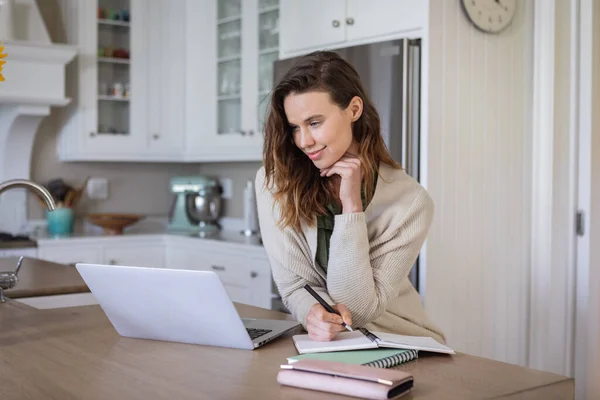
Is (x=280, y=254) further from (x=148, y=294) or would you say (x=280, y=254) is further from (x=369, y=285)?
(x=148, y=294)

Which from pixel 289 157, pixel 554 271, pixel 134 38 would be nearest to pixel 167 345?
pixel 289 157

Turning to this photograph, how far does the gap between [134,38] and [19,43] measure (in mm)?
736

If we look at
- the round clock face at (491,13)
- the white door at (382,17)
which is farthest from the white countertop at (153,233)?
the round clock face at (491,13)

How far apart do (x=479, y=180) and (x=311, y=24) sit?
3.34 feet

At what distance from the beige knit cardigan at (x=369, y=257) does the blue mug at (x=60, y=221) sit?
2.65 m

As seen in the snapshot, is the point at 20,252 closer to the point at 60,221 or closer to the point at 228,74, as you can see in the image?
the point at 60,221

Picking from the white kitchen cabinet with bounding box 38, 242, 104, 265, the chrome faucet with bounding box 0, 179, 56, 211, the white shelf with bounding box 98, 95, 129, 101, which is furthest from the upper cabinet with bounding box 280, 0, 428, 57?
the chrome faucet with bounding box 0, 179, 56, 211

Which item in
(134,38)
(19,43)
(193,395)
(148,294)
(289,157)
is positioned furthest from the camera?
(134,38)

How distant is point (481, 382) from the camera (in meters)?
1.33

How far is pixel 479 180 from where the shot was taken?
→ 3.29 meters

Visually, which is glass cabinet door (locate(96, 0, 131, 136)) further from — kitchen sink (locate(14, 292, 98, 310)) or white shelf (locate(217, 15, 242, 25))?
kitchen sink (locate(14, 292, 98, 310))

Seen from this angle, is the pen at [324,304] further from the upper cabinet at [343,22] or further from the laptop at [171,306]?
the upper cabinet at [343,22]

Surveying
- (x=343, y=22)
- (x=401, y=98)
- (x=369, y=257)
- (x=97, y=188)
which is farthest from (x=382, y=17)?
(x=97, y=188)

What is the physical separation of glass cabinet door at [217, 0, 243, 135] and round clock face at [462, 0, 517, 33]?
4.97 ft
